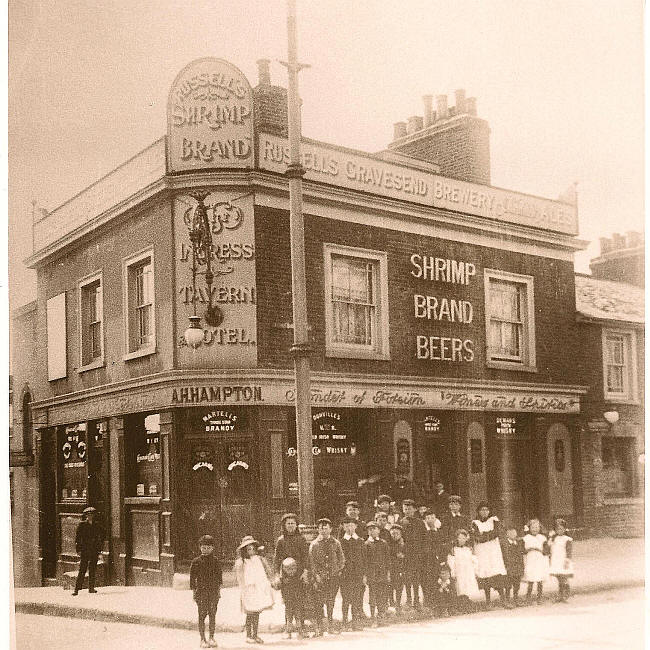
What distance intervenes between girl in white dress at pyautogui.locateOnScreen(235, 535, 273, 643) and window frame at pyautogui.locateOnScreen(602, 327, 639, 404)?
2.56 metres

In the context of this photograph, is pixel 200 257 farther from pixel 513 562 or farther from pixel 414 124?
pixel 513 562

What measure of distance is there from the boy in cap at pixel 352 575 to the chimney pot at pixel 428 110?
2.42m

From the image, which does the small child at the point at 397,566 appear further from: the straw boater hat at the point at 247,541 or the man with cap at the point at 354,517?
the straw boater hat at the point at 247,541

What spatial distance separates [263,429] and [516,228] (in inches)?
85.2

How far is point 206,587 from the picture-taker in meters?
4.98

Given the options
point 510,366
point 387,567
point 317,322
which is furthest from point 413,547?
point 317,322

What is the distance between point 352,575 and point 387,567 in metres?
0.25

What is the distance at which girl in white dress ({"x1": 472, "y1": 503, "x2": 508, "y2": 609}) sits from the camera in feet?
18.4

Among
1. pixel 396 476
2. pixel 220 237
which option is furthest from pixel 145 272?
pixel 396 476

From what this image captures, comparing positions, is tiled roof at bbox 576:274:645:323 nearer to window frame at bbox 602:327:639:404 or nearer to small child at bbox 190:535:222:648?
window frame at bbox 602:327:639:404

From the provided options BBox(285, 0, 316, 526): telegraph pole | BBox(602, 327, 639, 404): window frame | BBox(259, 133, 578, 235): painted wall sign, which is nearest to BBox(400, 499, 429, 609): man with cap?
BBox(285, 0, 316, 526): telegraph pole

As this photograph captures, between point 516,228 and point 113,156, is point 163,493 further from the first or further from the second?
point 516,228

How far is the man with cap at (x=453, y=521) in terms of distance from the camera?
223 inches

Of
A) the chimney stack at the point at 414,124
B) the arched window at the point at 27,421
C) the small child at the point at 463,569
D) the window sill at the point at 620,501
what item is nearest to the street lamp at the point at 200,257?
the arched window at the point at 27,421
